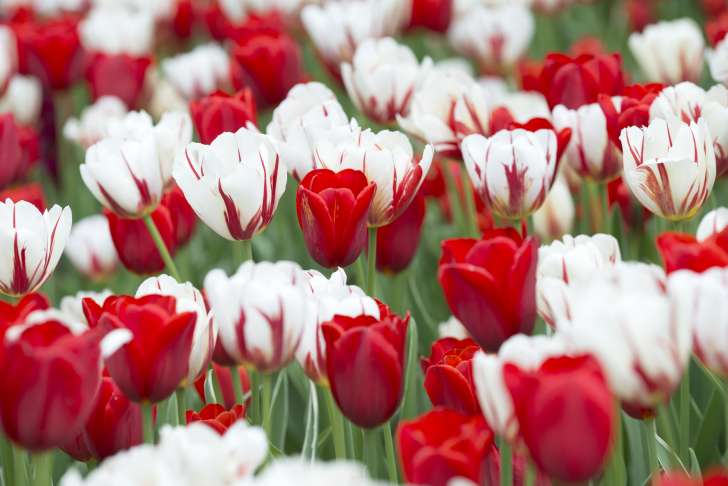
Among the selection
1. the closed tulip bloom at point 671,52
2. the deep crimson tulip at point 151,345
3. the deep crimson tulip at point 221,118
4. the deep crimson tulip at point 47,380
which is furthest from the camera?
the closed tulip bloom at point 671,52

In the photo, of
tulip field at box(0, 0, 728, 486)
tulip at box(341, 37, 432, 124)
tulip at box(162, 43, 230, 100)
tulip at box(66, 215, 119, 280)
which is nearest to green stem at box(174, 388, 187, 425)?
tulip field at box(0, 0, 728, 486)

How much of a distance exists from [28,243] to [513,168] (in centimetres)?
51

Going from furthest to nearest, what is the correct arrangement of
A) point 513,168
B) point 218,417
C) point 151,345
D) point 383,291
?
point 383,291, point 513,168, point 218,417, point 151,345

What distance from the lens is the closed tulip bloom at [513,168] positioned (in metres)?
1.32

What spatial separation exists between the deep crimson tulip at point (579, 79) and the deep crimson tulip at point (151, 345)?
753mm

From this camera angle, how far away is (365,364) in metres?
0.96

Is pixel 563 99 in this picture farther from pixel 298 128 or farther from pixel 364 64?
pixel 298 128

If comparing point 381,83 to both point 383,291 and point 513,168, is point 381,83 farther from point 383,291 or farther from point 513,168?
point 513,168

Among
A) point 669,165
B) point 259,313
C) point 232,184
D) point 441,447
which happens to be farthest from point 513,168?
point 441,447

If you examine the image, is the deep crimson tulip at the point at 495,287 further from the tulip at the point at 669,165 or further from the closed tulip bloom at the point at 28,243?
the closed tulip bloom at the point at 28,243

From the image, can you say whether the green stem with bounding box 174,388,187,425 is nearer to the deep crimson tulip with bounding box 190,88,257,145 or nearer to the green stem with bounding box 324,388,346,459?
the green stem with bounding box 324,388,346,459

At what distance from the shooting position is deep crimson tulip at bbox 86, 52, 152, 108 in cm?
235

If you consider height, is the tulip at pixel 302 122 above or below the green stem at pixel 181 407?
above

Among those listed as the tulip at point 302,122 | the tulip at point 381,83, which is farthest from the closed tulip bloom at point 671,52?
the tulip at point 302,122
